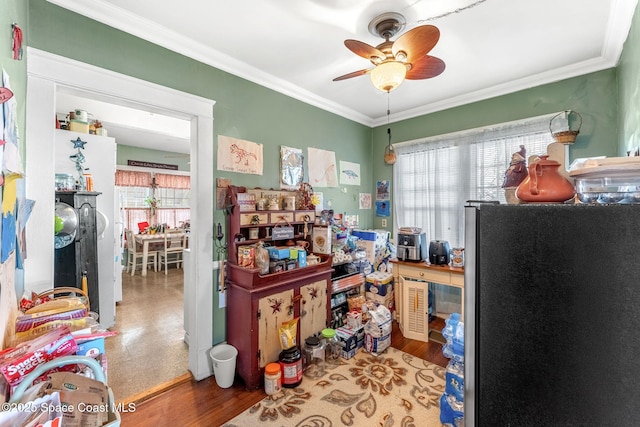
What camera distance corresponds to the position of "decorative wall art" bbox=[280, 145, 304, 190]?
9.36 ft

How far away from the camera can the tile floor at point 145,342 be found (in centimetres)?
220

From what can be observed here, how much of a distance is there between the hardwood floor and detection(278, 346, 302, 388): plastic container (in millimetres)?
197

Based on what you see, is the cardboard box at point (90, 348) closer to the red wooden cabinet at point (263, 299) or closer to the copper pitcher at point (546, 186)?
the red wooden cabinet at point (263, 299)

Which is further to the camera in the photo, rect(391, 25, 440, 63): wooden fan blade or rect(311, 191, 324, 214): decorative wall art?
rect(311, 191, 324, 214): decorative wall art

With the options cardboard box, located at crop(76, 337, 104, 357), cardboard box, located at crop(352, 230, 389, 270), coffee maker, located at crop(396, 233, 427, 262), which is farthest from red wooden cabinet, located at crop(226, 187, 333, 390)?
cardboard box, located at crop(76, 337, 104, 357)

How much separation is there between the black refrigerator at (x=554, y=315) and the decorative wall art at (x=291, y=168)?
7.31ft

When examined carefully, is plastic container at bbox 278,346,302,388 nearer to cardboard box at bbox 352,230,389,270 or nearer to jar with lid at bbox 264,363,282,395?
jar with lid at bbox 264,363,282,395

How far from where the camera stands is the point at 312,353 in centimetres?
236

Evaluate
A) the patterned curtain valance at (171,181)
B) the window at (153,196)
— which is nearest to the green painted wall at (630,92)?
the window at (153,196)

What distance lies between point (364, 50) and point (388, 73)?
21 cm

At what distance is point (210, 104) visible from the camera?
2.27 metres

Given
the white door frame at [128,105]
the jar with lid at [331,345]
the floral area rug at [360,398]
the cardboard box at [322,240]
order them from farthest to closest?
the cardboard box at [322,240] < the jar with lid at [331,345] < the floral area rug at [360,398] < the white door frame at [128,105]

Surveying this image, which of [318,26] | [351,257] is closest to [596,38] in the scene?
[318,26]

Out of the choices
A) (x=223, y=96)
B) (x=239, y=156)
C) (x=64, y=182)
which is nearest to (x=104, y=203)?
(x=64, y=182)
